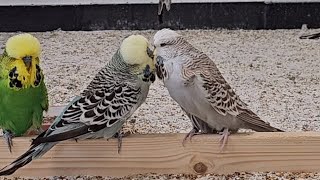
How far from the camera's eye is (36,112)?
54.4 inches

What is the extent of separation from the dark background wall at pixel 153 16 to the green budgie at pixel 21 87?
1765 mm

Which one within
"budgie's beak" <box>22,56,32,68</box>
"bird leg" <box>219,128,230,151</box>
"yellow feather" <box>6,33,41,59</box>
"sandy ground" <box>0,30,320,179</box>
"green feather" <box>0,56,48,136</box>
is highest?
"yellow feather" <box>6,33,41,59</box>

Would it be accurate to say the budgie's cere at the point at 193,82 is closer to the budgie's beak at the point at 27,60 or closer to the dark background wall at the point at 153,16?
the budgie's beak at the point at 27,60

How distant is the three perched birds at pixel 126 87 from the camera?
1.25 meters

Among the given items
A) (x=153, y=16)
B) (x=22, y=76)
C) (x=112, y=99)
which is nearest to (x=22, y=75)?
(x=22, y=76)

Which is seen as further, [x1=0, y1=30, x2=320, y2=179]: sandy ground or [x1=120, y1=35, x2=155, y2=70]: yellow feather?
[x1=0, y1=30, x2=320, y2=179]: sandy ground

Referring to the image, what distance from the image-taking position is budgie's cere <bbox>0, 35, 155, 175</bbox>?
1256 millimetres

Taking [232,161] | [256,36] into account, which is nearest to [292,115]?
[232,161]

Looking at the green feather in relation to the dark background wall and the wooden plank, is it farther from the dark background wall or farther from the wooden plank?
the dark background wall

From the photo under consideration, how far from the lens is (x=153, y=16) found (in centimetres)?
315

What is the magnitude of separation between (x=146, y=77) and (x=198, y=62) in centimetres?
10

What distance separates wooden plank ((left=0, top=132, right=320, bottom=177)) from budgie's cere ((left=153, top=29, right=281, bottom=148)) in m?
0.04

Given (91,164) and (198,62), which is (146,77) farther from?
(91,164)

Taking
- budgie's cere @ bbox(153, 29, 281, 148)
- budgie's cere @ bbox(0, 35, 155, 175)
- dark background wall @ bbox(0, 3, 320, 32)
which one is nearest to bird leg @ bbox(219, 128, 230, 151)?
budgie's cere @ bbox(153, 29, 281, 148)
